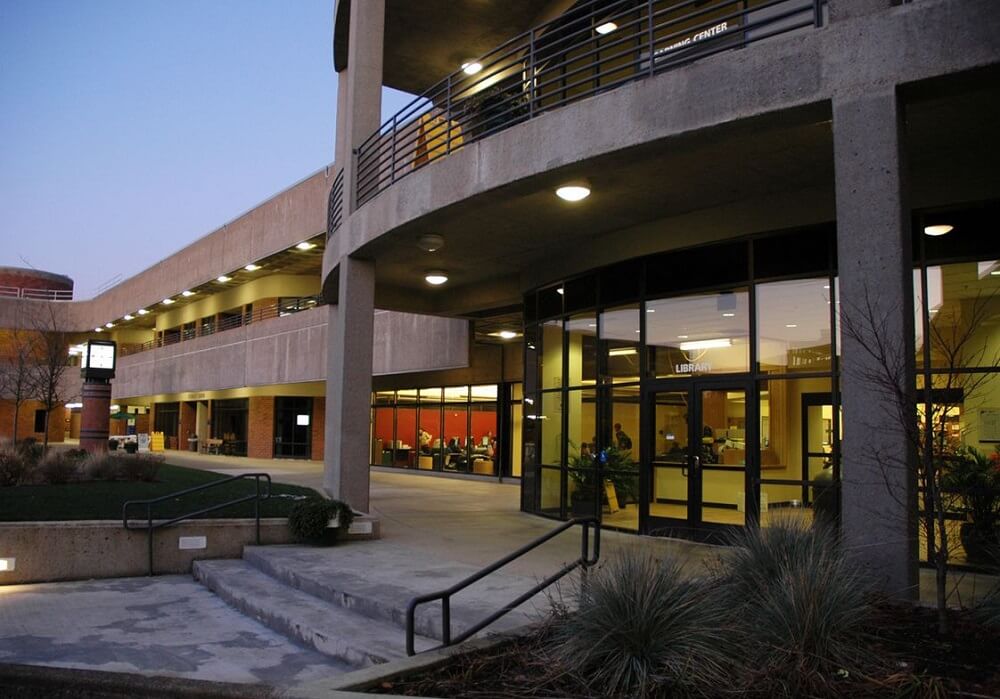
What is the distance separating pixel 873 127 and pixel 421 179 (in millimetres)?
6656

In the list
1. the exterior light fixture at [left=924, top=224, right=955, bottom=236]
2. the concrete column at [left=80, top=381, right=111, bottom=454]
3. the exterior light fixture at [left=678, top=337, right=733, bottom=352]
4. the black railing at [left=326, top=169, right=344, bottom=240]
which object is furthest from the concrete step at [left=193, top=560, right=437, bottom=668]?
the concrete column at [left=80, top=381, right=111, bottom=454]

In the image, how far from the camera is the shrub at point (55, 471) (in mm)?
17359

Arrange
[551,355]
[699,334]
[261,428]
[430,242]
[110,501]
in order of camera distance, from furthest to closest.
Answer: [261,428] → [551,355] → [110,501] → [430,242] → [699,334]

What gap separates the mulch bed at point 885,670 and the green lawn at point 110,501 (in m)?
8.21

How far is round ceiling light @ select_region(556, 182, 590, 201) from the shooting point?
10.9m

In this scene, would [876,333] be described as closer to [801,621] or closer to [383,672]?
[801,621]

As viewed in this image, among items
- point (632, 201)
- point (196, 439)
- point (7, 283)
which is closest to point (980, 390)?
point (632, 201)

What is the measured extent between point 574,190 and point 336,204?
7.82 metres

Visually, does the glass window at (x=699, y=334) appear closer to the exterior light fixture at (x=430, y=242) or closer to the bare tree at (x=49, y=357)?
the exterior light fixture at (x=430, y=242)

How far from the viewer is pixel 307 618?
8.70 metres

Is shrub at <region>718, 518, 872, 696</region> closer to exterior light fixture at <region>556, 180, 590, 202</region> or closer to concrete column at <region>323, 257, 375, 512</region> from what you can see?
exterior light fixture at <region>556, 180, 590, 202</region>

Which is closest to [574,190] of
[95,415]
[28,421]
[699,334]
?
[699,334]

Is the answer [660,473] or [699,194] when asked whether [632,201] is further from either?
[660,473]

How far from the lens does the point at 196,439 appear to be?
4725cm
